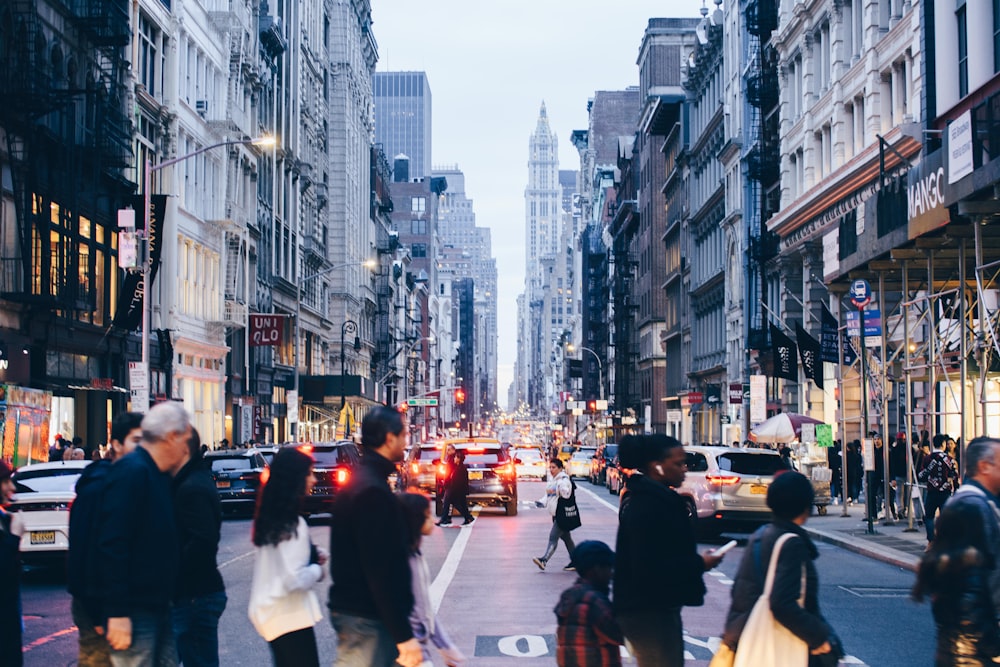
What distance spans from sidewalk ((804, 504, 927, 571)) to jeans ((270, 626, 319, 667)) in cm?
1428

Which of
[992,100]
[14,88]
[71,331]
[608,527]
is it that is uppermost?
[14,88]

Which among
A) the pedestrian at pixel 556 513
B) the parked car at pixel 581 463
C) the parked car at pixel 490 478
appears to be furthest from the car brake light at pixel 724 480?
the parked car at pixel 581 463

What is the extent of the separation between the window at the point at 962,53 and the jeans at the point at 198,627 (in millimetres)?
29140

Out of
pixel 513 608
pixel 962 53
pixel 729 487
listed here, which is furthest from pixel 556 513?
pixel 962 53

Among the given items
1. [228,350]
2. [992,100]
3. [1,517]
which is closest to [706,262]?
[228,350]

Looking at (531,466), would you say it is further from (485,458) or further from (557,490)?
(557,490)

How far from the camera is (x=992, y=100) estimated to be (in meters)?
22.7

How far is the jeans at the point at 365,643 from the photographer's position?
22.4ft

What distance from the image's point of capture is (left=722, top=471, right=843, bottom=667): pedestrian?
695cm

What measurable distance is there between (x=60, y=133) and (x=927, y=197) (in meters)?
23.3

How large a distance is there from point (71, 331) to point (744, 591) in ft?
109

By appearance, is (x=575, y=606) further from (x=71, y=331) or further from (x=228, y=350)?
(x=228, y=350)

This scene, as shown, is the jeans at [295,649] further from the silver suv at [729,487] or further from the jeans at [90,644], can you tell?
the silver suv at [729,487]

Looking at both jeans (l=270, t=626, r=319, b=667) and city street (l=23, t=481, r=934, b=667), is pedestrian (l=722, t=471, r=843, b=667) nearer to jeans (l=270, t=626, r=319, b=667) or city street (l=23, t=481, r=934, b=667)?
jeans (l=270, t=626, r=319, b=667)
